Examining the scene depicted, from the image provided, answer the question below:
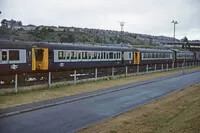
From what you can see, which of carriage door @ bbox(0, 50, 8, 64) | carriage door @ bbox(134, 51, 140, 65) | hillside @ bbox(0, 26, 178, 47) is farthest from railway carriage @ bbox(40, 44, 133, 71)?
hillside @ bbox(0, 26, 178, 47)

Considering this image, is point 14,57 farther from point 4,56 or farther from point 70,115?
A: point 70,115

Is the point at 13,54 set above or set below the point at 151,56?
above

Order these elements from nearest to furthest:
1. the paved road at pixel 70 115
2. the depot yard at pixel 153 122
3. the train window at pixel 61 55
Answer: the depot yard at pixel 153 122
the paved road at pixel 70 115
the train window at pixel 61 55

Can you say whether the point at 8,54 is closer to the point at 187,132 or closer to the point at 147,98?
the point at 147,98

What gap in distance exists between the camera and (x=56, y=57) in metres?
28.0

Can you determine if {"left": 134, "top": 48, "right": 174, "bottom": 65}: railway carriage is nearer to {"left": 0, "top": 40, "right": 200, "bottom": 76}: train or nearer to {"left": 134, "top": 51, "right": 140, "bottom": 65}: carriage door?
{"left": 134, "top": 51, "right": 140, "bottom": 65}: carriage door

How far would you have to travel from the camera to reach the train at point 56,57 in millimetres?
22797

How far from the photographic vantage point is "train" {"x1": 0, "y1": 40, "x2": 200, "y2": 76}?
22.8 m

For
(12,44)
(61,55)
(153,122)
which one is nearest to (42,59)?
(61,55)

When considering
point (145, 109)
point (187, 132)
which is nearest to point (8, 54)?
point (145, 109)

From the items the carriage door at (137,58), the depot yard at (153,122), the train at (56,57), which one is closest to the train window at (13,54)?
the train at (56,57)

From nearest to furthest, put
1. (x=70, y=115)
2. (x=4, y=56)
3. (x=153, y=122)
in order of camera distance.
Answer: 1. (x=153, y=122)
2. (x=70, y=115)
3. (x=4, y=56)

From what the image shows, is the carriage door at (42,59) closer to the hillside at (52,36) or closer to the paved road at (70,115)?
the paved road at (70,115)

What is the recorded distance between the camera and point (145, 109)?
52.2 ft
